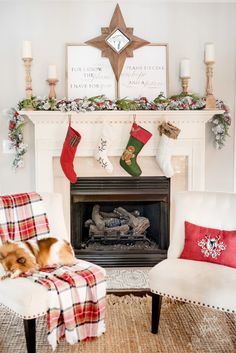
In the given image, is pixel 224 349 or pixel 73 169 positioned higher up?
pixel 73 169

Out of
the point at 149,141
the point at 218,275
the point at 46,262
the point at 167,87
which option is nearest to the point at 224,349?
the point at 218,275

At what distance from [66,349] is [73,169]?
1642mm

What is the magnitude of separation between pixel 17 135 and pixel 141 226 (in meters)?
1.39

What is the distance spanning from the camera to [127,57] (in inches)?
148

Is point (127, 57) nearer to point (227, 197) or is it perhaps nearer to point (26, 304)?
point (227, 197)

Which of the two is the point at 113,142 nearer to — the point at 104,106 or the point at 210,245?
the point at 104,106

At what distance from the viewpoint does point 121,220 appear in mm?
3957

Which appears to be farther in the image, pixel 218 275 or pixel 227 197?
pixel 227 197

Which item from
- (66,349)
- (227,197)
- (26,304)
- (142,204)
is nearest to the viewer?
(26,304)

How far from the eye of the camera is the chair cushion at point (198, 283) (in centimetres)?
222

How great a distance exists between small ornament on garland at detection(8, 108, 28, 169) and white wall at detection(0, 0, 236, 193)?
11 centimetres

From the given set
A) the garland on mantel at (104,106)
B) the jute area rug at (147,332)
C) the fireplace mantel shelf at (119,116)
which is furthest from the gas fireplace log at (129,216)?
the jute area rug at (147,332)

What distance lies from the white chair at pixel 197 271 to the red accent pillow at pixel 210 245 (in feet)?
0.16

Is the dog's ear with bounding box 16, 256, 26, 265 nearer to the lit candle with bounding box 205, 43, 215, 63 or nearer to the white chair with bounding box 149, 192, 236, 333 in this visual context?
the white chair with bounding box 149, 192, 236, 333
